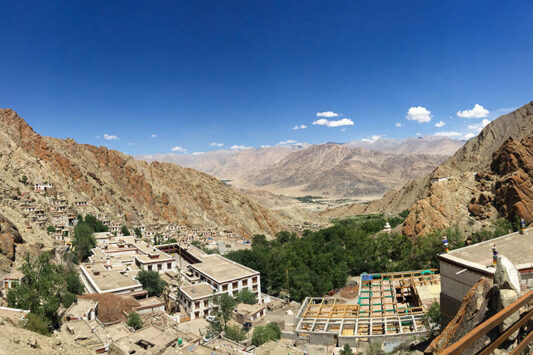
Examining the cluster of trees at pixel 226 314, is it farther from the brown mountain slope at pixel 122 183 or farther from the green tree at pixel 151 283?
the brown mountain slope at pixel 122 183

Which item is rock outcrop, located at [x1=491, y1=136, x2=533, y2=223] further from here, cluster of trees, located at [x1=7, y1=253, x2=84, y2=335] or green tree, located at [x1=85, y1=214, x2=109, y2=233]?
green tree, located at [x1=85, y1=214, x2=109, y2=233]

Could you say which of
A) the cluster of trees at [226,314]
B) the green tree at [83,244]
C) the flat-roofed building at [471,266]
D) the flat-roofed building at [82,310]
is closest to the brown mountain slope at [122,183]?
the green tree at [83,244]

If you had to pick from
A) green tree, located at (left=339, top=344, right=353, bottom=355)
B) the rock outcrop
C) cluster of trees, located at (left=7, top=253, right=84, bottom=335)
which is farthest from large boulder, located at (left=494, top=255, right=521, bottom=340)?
the rock outcrop

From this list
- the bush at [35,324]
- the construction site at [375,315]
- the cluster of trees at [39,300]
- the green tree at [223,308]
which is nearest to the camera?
the bush at [35,324]

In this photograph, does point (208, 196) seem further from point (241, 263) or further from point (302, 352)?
point (302, 352)

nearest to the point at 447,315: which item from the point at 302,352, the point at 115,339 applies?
the point at 302,352

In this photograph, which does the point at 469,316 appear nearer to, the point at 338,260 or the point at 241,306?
the point at 241,306
